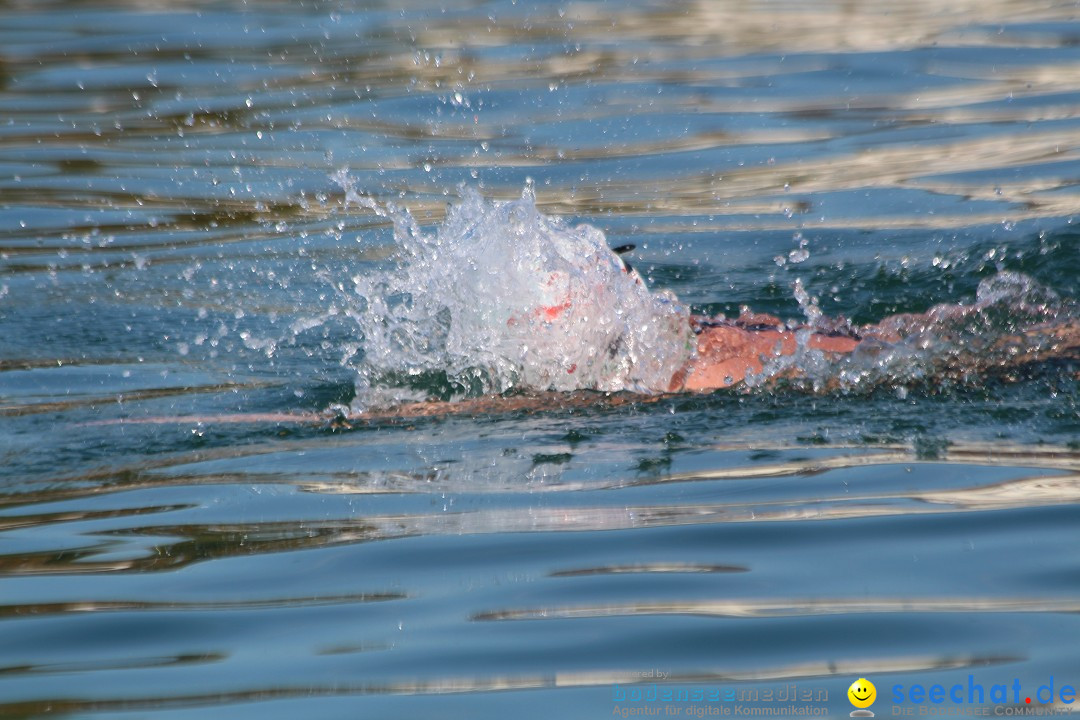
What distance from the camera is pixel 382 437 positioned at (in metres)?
5.70

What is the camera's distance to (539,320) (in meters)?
6.13

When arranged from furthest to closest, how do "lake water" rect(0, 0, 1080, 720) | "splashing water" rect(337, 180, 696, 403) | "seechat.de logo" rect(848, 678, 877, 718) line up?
"splashing water" rect(337, 180, 696, 403) < "lake water" rect(0, 0, 1080, 720) < "seechat.de logo" rect(848, 678, 877, 718)

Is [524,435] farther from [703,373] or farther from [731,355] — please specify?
[731,355]

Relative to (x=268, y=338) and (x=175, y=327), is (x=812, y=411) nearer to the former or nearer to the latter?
(x=268, y=338)

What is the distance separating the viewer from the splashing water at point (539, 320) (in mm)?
6090

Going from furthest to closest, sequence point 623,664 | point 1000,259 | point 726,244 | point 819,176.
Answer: point 819,176 → point 726,244 → point 1000,259 → point 623,664

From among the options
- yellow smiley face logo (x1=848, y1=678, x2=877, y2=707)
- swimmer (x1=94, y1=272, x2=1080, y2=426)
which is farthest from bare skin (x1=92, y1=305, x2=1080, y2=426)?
yellow smiley face logo (x1=848, y1=678, x2=877, y2=707)

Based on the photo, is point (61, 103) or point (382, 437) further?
point (61, 103)

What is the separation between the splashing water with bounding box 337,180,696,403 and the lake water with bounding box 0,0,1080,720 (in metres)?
0.20

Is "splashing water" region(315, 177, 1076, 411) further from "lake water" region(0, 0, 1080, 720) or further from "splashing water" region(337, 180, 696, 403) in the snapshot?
"lake water" region(0, 0, 1080, 720)

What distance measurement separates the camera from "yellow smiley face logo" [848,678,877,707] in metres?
3.48

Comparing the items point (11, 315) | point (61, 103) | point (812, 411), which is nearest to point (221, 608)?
point (812, 411)

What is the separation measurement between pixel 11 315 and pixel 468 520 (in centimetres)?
419

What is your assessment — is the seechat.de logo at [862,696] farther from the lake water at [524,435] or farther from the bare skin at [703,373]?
the bare skin at [703,373]
